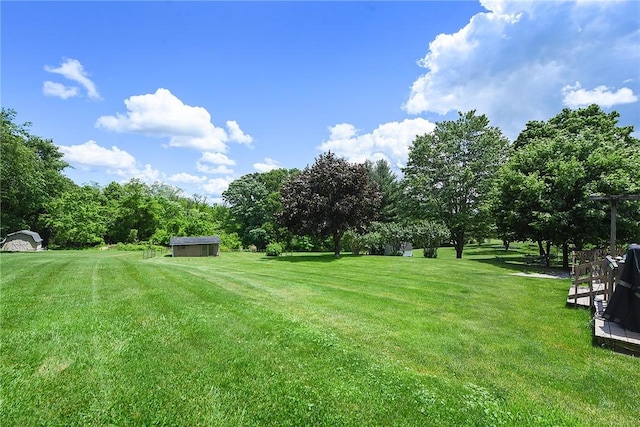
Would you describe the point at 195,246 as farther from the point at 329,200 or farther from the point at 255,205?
the point at 329,200

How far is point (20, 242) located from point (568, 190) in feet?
152

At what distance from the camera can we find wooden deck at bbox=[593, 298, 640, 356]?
4855mm

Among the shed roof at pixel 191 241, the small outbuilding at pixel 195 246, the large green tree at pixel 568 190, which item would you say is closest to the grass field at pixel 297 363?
the large green tree at pixel 568 190

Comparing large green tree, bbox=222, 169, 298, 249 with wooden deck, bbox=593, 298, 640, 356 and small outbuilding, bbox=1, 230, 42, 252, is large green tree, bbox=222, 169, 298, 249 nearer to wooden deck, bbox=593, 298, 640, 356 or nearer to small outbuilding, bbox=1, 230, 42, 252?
small outbuilding, bbox=1, 230, 42, 252

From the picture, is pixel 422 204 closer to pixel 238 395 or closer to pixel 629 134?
pixel 629 134

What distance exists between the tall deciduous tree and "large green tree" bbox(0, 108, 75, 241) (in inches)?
1137

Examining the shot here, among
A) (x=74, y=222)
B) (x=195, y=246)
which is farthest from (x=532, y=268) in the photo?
(x=74, y=222)

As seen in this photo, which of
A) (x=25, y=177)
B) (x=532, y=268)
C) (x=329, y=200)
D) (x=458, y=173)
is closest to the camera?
A: (x=532, y=268)

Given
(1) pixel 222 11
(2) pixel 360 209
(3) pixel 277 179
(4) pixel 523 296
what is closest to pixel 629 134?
(2) pixel 360 209

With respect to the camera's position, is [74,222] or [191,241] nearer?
[191,241]

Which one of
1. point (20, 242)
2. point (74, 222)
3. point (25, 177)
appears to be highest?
point (25, 177)

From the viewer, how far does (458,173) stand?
80.0 feet

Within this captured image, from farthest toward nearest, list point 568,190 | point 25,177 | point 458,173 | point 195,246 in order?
point 195,246 → point 25,177 → point 458,173 → point 568,190

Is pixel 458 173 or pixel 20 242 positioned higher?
pixel 458 173
